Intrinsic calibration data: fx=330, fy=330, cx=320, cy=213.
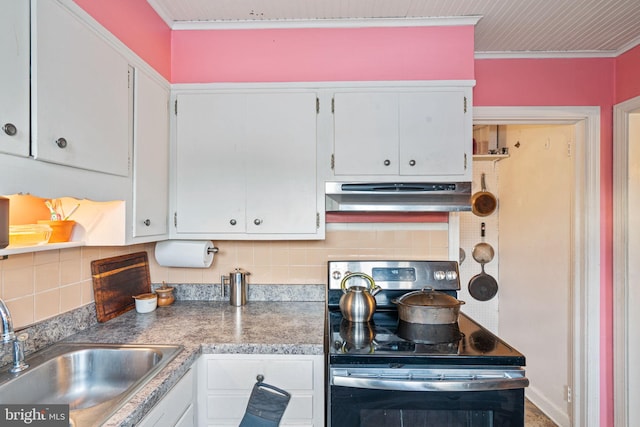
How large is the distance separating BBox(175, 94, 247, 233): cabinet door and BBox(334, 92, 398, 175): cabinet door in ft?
1.83

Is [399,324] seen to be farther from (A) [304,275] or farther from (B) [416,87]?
(B) [416,87]

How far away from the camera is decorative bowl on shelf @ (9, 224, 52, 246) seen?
1093 mm

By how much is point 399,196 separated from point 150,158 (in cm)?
127

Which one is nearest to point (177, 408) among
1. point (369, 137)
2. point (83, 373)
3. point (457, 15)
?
point (83, 373)

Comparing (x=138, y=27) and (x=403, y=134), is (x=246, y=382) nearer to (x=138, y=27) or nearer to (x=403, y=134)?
(x=403, y=134)

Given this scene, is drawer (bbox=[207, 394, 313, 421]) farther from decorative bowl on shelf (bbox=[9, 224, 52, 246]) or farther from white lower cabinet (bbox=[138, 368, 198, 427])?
decorative bowl on shelf (bbox=[9, 224, 52, 246])

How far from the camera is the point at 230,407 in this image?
4.47 ft

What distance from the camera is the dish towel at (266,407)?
961 mm

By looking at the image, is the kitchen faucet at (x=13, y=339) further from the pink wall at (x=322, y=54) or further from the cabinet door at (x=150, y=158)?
the pink wall at (x=322, y=54)

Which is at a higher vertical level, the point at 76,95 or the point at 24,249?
the point at 76,95

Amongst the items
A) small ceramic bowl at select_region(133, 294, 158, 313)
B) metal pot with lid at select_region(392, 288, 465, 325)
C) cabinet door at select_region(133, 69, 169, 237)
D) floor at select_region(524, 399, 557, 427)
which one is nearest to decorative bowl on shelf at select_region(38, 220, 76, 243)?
cabinet door at select_region(133, 69, 169, 237)

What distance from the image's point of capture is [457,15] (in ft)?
5.79

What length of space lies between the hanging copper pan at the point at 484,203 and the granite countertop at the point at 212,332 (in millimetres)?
1974

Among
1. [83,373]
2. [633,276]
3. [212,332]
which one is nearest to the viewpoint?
[83,373]
